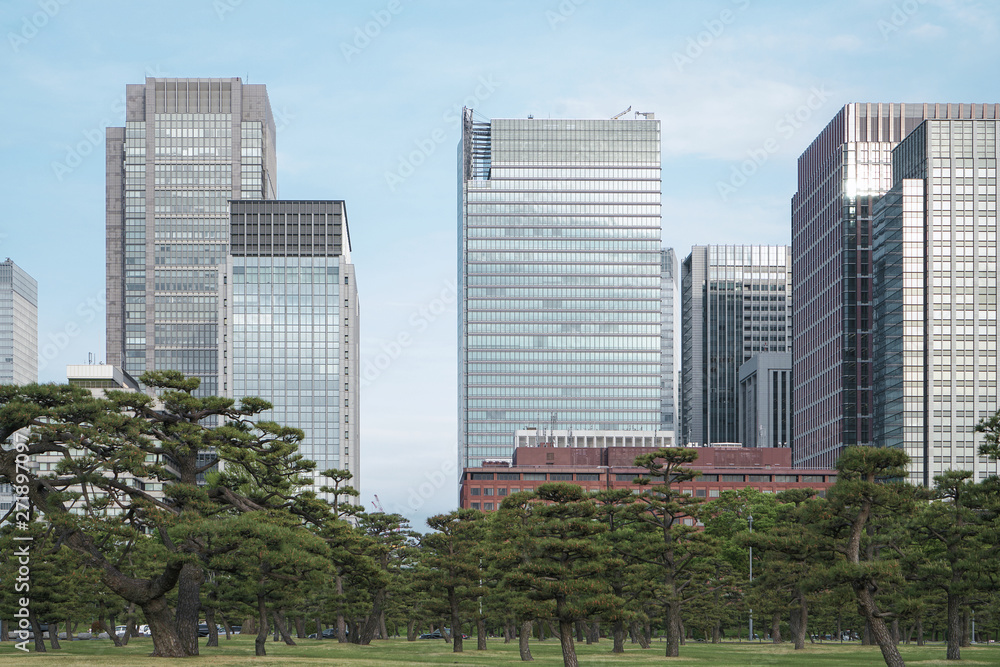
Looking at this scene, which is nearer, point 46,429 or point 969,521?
point 46,429

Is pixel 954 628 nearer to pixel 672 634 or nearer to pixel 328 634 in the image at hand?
pixel 672 634

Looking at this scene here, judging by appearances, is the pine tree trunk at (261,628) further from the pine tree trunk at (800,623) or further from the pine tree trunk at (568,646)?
the pine tree trunk at (800,623)

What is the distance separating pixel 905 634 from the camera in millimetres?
108750

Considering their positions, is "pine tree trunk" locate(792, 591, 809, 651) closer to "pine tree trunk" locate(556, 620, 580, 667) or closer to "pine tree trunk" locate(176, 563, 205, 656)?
"pine tree trunk" locate(556, 620, 580, 667)

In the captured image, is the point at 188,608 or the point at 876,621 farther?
the point at 188,608

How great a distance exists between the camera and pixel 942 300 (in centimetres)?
18838

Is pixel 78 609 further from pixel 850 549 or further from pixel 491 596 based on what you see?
pixel 850 549

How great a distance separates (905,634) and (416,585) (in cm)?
6163

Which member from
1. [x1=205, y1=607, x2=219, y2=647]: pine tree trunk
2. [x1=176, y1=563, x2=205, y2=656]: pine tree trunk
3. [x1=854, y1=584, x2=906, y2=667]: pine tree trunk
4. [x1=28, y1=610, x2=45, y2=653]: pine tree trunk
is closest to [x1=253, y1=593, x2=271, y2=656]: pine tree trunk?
[x1=205, y1=607, x2=219, y2=647]: pine tree trunk

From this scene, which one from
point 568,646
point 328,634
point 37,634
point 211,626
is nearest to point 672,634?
point 568,646

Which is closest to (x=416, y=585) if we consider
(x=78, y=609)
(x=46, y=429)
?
(x=78, y=609)

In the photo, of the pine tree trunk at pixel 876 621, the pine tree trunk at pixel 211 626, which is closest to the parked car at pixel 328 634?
the pine tree trunk at pixel 211 626

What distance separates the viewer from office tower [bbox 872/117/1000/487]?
7303 inches

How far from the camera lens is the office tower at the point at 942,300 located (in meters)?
186
